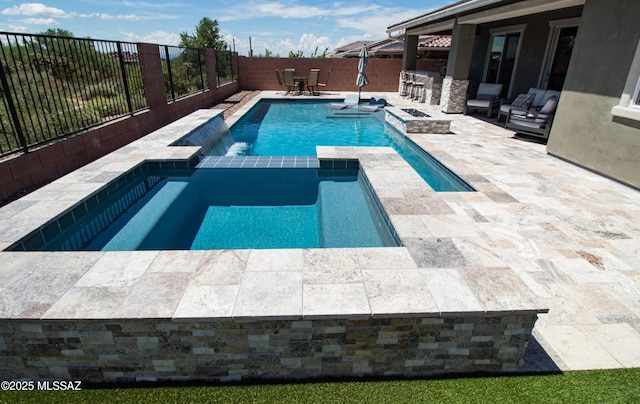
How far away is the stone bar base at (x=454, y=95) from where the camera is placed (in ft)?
36.3

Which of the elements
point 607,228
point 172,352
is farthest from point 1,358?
point 607,228

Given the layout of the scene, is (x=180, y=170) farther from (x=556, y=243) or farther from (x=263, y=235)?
(x=556, y=243)

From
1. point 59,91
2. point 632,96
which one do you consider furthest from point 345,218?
point 59,91

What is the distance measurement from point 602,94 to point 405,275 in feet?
18.0

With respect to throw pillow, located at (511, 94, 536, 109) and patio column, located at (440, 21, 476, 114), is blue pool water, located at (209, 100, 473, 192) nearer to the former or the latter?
patio column, located at (440, 21, 476, 114)

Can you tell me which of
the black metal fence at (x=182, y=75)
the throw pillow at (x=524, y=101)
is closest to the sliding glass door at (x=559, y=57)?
the throw pillow at (x=524, y=101)

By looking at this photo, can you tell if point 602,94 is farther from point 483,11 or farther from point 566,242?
point 483,11

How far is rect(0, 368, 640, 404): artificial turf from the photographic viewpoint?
2.05 meters

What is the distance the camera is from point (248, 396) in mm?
2070

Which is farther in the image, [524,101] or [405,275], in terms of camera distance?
[524,101]

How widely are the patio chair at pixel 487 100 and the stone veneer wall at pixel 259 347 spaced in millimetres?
10155

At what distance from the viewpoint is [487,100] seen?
36.8ft

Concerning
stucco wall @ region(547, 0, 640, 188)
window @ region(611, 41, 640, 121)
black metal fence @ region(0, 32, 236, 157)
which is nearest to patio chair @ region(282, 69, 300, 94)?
black metal fence @ region(0, 32, 236, 157)

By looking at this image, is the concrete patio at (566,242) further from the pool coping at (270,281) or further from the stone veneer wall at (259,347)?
the stone veneer wall at (259,347)
